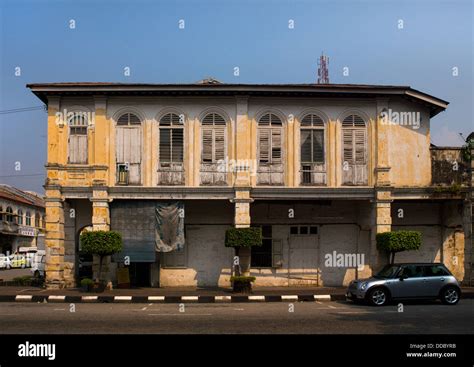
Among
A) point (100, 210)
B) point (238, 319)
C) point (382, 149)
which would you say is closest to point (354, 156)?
point (382, 149)

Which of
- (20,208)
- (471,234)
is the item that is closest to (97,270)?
(471,234)

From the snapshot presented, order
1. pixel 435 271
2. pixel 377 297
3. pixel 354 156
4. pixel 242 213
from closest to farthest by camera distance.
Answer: pixel 377 297 < pixel 435 271 < pixel 242 213 < pixel 354 156

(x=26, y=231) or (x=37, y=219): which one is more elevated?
(x=37, y=219)

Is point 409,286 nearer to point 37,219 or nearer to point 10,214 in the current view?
point 10,214

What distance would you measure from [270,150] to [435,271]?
837cm

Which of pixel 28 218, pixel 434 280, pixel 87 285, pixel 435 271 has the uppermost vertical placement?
pixel 28 218

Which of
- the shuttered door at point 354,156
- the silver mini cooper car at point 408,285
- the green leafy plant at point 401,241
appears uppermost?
the shuttered door at point 354,156

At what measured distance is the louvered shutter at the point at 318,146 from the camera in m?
25.9

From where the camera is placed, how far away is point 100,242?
23875mm

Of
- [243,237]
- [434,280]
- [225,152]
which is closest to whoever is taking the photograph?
[434,280]

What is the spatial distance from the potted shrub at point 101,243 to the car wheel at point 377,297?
9.84 m

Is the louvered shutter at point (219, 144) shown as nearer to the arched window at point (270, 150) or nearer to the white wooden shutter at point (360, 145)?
the arched window at point (270, 150)

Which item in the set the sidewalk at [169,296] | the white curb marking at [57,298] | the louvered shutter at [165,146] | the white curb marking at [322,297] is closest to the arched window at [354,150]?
the sidewalk at [169,296]
